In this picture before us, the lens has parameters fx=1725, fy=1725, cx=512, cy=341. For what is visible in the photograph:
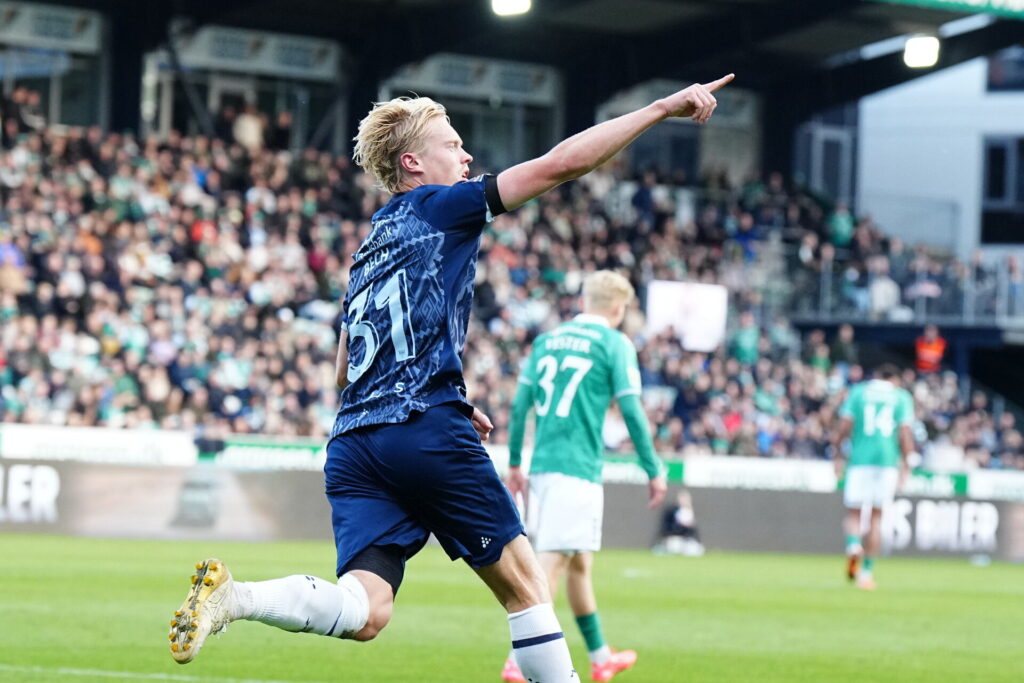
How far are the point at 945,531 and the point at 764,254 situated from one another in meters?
11.2

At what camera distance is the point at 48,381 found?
73.7ft

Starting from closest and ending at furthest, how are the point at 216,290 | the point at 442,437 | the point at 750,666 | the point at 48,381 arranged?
the point at 442,437, the point at 750,666, the point at 48,381, the point at 216,290

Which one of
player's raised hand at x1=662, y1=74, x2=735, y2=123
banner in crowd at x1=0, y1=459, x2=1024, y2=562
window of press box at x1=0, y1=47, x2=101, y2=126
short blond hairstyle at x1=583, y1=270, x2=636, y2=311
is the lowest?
banner in crowd at x1=0, y1=459, x2=1024, y2=562

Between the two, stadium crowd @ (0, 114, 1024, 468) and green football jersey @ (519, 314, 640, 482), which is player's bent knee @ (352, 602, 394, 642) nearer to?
green football jersey @ (519, 314, 640, 482)

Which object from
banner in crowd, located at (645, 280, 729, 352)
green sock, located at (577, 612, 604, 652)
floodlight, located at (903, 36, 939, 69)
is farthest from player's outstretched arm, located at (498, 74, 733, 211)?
banner in crowd, located at (645, 280, 729, 352)

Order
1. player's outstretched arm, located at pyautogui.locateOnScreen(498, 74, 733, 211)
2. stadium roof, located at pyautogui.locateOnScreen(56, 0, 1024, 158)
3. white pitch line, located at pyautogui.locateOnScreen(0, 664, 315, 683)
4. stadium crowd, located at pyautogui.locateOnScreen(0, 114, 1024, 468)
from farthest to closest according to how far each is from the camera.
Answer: stadium roof, located at pyautogui.locateOnScreen(56, 0, 1024, 158) < stadium crowd, located at pyautogui.locateOnScreen(0, 114, 1024, 468) < white pitch line, located at pyautogui.locateOnScreen(0, 664, 315, 683) < player's outstretched arm, located at pyautogui.locateOnScreen(498, 74, 733, 211)

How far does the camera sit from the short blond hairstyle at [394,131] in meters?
5.66

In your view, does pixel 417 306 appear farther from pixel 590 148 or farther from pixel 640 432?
pixel 640 432

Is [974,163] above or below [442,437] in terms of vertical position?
above

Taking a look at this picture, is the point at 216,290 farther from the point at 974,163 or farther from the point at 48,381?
the point at 974,163

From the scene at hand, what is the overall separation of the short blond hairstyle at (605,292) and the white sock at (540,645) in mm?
3772

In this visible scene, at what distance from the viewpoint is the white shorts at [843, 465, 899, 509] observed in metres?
18.9

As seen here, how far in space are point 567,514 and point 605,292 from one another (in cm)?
122

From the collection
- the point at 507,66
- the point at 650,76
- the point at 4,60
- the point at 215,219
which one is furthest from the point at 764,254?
the point at 4,60
